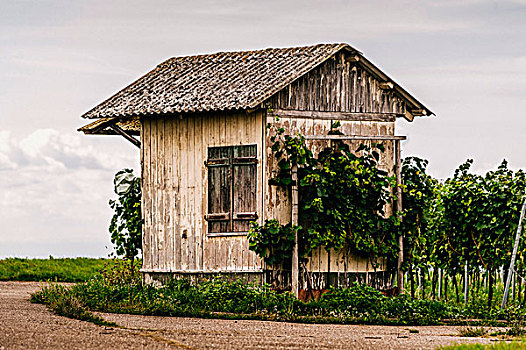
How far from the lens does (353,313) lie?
1588 centimetres

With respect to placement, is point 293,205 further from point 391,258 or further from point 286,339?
point 286,339

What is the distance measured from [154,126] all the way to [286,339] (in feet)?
26.6

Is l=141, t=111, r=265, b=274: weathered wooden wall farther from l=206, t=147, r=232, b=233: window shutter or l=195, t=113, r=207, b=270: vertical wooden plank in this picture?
l=206, t=147, r=232, b=233: window shutter

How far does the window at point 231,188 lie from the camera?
17500 mm

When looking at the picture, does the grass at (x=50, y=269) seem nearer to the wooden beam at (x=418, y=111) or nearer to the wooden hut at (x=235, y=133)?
the wooden hut at (x=235, y=133)

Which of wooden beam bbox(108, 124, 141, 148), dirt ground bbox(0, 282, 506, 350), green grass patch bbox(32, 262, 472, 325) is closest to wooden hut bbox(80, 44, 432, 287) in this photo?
wooden beam bbox(108, 124, 141, 148)

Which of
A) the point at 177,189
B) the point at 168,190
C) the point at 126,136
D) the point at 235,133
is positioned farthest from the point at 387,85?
the point at 126,136

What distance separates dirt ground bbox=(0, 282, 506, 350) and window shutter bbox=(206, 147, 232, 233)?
311 cm

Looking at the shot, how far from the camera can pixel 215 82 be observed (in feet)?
61.4

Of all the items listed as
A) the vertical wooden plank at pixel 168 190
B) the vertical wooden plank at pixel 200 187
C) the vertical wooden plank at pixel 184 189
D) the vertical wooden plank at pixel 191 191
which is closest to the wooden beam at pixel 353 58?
the vertical wooden plank at pixel 200 187

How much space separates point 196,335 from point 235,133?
250 inches

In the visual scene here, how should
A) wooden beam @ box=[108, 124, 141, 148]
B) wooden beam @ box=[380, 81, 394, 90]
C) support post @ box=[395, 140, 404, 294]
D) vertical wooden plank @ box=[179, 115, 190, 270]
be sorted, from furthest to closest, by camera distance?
1. wooden beam @ box=[108, 124, 141, 148]
2. wooden beam @ box=[380, 81, 394, 90]
3. support post @ box=[395, 140, 404, 294]
4. vertical wooden plank @ box=[179, 115, 190, 270]

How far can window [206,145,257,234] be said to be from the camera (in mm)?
17500

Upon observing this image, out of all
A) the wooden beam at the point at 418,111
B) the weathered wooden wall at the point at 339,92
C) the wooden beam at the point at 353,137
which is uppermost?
the weathered wooden wall at the point at 339,92
